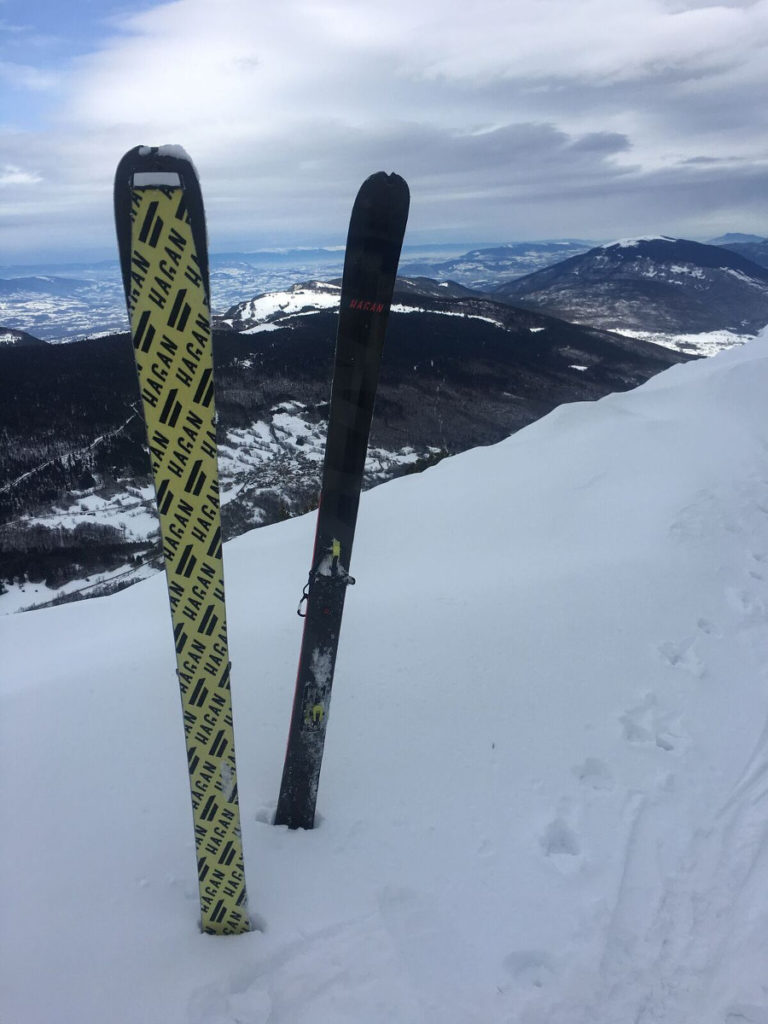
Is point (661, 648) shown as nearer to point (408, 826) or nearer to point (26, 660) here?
point (408, 826)

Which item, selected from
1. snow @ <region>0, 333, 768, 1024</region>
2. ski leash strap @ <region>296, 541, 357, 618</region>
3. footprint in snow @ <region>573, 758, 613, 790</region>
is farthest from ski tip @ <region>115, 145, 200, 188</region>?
footprint in snow @ <region>573, 758, 613, 790</region>

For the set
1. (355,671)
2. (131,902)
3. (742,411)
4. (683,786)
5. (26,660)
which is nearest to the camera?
(131,902)

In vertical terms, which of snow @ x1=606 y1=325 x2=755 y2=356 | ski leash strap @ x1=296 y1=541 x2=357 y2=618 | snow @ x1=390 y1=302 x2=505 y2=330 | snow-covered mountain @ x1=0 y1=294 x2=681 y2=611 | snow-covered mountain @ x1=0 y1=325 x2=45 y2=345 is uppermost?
snow @ x1=390 y1=302 x2=505 y2=330

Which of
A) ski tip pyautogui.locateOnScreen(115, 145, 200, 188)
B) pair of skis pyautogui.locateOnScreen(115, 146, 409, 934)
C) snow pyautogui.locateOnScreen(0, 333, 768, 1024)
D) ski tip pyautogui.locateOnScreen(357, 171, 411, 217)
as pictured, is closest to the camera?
ski tip pyautogui.locateOnScreen(115, 145, 200, 188)

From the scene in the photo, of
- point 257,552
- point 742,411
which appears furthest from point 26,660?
point 742,411

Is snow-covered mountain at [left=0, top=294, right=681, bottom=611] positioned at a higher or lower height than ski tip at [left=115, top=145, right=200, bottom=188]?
lower

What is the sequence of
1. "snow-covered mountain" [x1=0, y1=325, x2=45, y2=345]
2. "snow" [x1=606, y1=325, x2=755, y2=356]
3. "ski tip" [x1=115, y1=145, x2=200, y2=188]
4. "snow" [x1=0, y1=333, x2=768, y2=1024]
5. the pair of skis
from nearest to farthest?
"ski tip" [x1=115, y1=145, x2=200, y2=188] → the pair of skis → "snow" [x1=0, y1=333, x2=768, y2=1024] → "snow-covered mountain" [x1=0, y1=325, x2=45, y2=345] → "snow" [x1=606, y1=325, x2=755, y2=356]

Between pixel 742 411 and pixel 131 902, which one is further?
pixel 742 411

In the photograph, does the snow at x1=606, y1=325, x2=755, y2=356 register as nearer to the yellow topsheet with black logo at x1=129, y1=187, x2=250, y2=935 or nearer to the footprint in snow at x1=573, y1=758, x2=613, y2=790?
the footprint in snow at x1=573, y1=758, x2=613, y2=790
